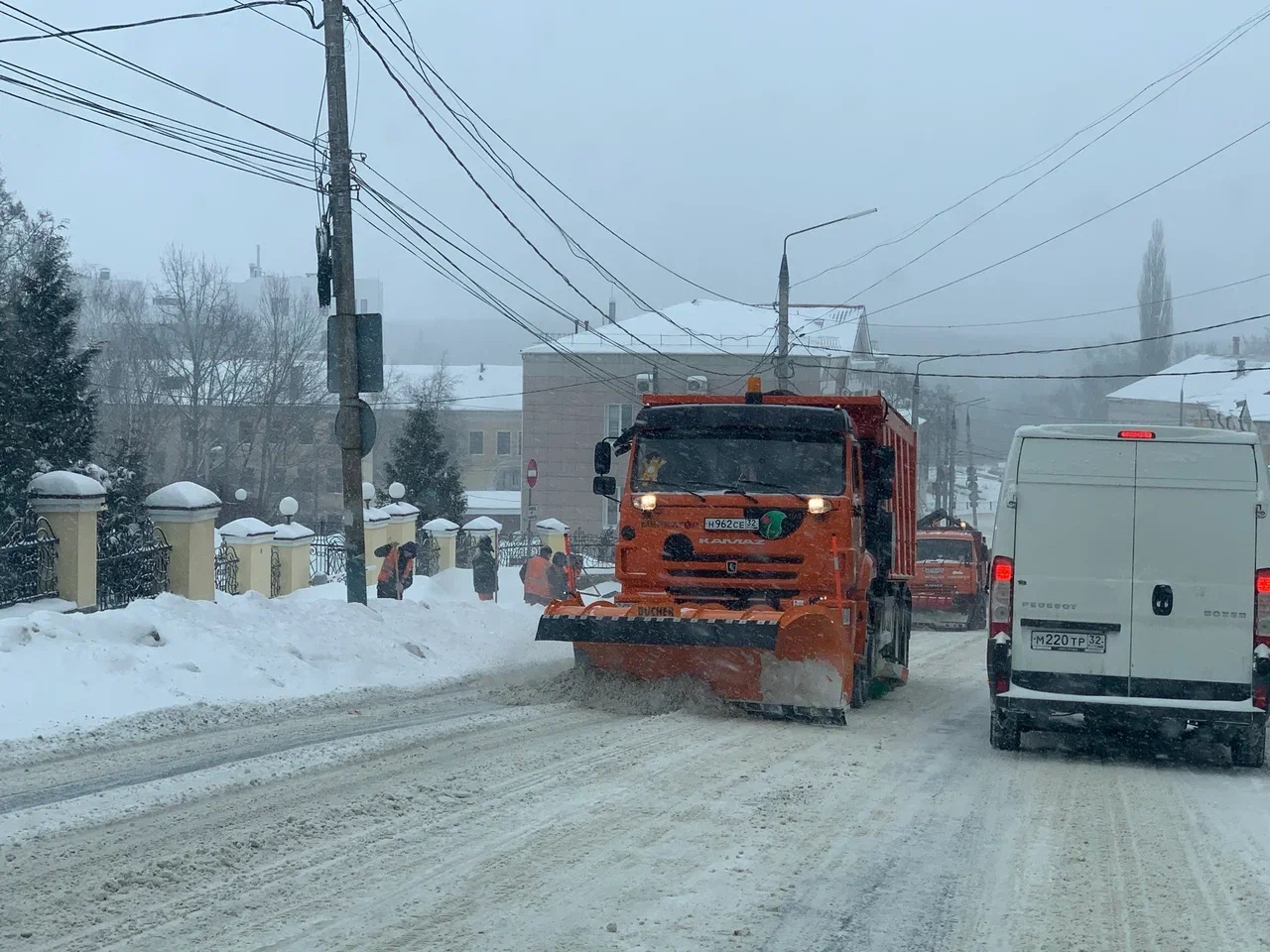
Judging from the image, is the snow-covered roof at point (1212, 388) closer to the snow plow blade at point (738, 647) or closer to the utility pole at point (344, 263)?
the utility pole at point (344, 263)

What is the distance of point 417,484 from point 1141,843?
101 ft

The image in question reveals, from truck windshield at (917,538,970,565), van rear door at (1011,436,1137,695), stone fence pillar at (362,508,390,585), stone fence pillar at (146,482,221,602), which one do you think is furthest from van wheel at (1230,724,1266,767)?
stone fence pillar at (362,508,390,585)

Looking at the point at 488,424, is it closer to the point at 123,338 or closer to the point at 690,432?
the point at 123,338

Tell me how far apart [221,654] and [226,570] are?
10337 millimetres

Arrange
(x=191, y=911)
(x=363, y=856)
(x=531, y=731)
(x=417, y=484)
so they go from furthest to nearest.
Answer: (x=417, y=484) → (x=531, y=731) → (x=363, y=856) → (x=191, y=911)

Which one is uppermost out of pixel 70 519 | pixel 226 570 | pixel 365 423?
pixel 365 423

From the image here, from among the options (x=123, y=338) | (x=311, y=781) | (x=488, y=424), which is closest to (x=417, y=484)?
(x=123, y=338)

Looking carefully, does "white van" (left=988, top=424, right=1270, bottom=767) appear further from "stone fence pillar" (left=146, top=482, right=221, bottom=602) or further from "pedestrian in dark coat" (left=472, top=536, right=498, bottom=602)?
"pedestrian in dark coat" (left=472, top=536, right=498, bottom=602)

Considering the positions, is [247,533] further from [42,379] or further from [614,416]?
[614,416]

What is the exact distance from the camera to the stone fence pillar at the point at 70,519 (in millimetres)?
13977

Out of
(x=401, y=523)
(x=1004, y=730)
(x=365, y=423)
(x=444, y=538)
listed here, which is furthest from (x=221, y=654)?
(x=444, y=538)

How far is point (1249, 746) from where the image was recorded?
9117mm

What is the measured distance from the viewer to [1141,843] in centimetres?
639

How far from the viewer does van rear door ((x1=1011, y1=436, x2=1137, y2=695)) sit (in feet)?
29.7
